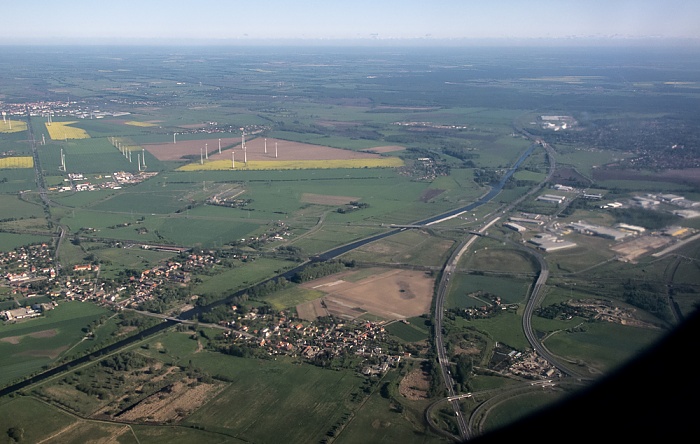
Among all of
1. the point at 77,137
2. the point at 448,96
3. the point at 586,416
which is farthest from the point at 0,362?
the point at 448,96

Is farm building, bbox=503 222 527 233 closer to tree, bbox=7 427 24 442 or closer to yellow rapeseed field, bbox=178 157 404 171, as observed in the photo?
yellow rapeseed field, bbox=178 157 404 171

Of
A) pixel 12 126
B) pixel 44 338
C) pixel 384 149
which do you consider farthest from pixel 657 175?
pixel 12 126

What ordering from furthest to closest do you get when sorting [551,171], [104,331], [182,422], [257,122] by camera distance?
[257,122], [551,171], [104,331], [182,422]

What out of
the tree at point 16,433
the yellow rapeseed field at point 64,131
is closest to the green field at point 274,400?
the tree at point 16,433

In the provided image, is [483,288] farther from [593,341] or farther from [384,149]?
[384,149]

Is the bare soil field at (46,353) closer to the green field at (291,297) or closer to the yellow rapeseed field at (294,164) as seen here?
the green field at (291,297)

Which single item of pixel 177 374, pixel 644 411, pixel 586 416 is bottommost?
pixel 177 374

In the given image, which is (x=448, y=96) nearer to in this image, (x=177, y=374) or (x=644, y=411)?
(x=177, y=374)
